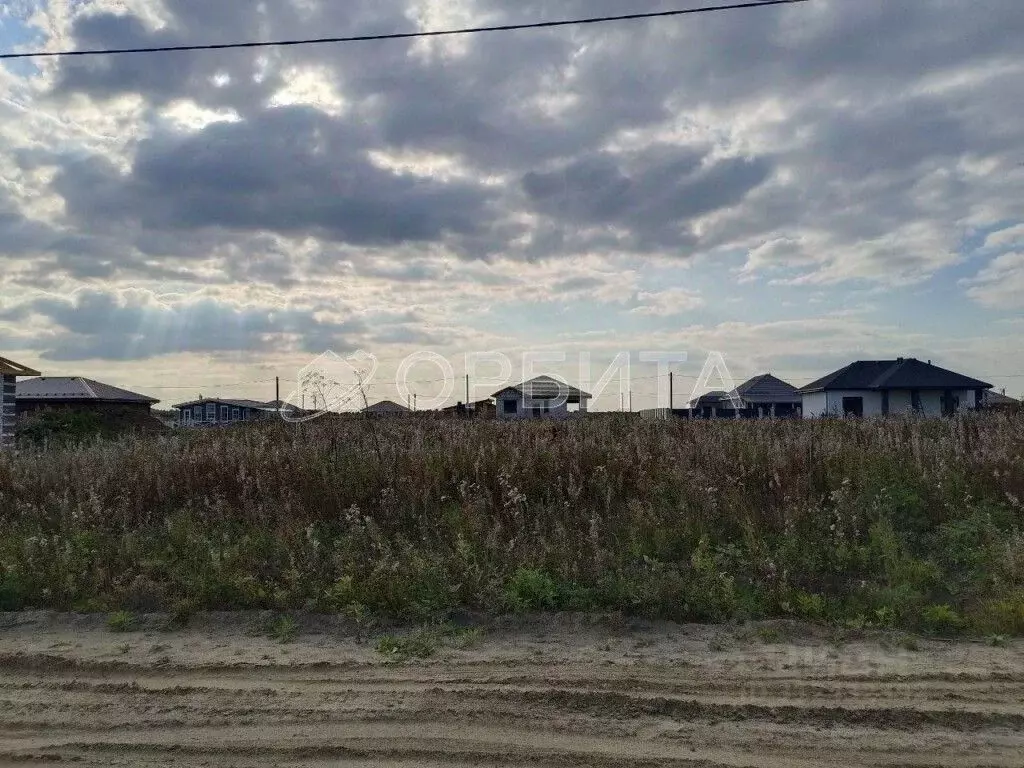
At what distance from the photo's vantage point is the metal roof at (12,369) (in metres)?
22.4

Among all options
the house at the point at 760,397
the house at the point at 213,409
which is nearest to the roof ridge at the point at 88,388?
the house at the point at 213,409

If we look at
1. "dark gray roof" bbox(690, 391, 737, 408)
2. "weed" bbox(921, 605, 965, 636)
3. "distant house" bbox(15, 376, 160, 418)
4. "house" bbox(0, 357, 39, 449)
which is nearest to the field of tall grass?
"weed" bbox(921, 605, 965, 636)

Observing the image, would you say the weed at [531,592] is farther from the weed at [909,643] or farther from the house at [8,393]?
the house at [8,393]

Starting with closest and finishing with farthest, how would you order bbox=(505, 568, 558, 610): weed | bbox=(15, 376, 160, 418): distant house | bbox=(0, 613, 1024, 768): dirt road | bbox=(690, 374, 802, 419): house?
bbox=(0, 613, 1024, 768): dirt road < bbox=(505, 568, 558, 610): weed < bbox=(15, 376, 160, 418): distant house < bbox=(690, 374, 802, 419): house

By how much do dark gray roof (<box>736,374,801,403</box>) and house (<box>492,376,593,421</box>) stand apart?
10.3 metres

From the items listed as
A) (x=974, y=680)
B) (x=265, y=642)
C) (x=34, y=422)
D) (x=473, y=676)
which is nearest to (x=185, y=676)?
(x=265, y=642)

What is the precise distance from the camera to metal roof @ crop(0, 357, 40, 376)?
22.4 m

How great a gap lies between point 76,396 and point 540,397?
2574 cm

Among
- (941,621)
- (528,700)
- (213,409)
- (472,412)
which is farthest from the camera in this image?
(213,409)

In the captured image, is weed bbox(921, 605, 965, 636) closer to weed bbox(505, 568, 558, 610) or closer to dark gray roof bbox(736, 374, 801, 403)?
weed bbox(505, 568, 558, 610)

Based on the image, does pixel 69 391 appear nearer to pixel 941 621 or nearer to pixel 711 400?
pixel 711 400

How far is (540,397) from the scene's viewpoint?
47375 millimetres

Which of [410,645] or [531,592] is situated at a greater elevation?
[531,592]

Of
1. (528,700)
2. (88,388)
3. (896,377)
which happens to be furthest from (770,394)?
(528,700)
